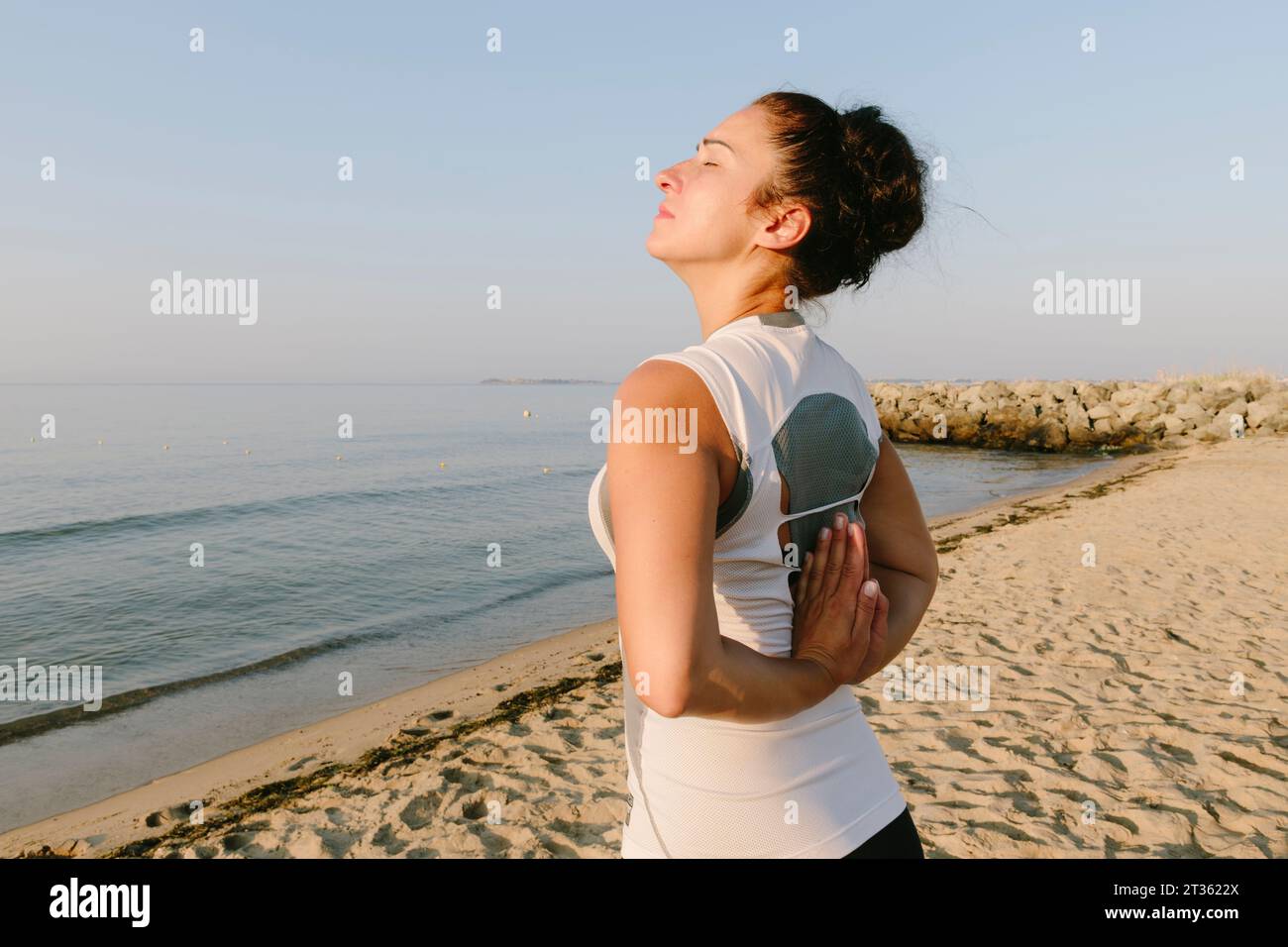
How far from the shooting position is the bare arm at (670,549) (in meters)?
1.09

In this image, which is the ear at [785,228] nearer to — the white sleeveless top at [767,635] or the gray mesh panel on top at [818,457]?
the white sleeveless top at [767,635]

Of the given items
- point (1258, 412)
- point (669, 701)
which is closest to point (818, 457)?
point (669, 701)

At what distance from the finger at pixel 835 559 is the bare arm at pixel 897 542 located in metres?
0.29

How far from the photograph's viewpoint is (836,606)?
135 centimetres

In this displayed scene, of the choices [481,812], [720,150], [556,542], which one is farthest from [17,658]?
[720,150]

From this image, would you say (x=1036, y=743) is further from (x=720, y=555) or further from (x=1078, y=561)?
(x=1078, y=561)

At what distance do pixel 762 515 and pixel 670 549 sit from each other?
225mm

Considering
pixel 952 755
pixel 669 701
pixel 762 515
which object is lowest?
pixel 952 755

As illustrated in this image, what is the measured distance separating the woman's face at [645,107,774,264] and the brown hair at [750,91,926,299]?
3cm

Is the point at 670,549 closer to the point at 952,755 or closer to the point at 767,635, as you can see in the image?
the point at 767,635

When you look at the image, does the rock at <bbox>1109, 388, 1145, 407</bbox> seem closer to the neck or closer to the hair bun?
the hair bun
